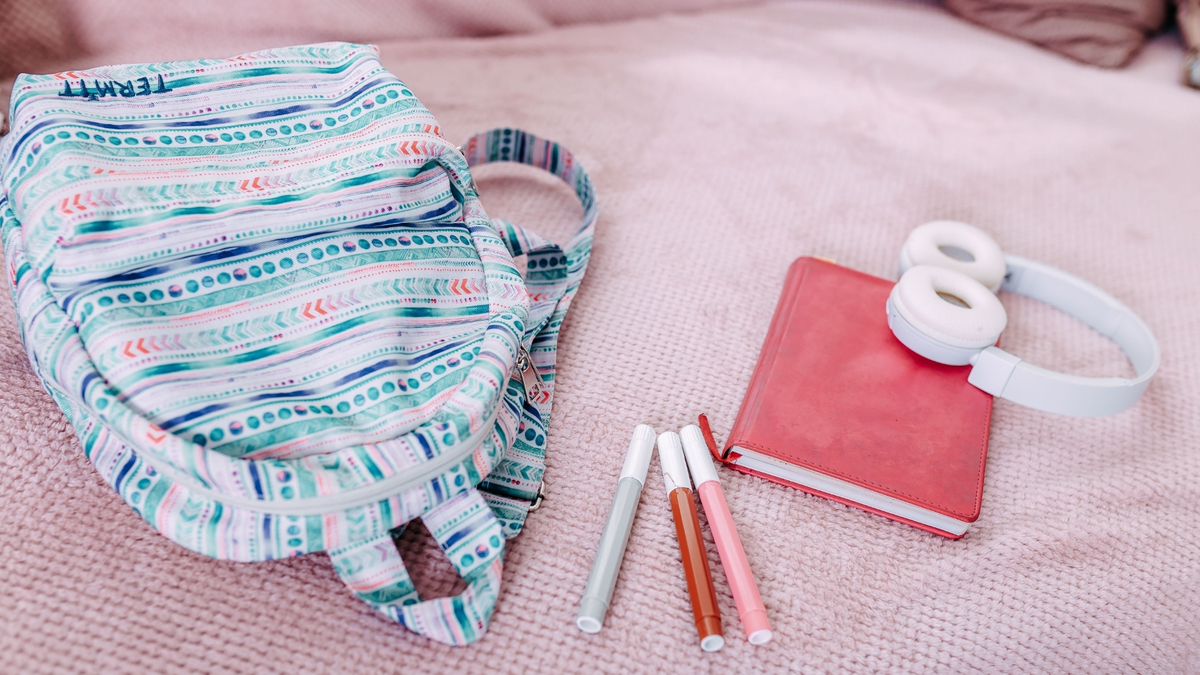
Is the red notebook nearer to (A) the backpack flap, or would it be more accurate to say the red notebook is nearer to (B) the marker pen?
(B) the marker pen

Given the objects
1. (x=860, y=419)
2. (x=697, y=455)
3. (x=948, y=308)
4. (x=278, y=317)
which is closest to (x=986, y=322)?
(x=948, y=308)

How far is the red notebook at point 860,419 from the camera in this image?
528 millimetres

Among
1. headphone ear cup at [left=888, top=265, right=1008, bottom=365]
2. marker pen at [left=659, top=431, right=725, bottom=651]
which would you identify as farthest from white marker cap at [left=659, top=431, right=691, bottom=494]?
headphone ear cup at [left=888, top=265, right=1008, bottom=365]

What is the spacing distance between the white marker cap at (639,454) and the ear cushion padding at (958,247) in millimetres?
319

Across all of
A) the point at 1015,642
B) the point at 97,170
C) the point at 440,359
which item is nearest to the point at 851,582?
the point at 1015,642

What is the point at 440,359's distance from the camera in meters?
0.50

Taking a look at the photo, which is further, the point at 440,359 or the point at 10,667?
the point at 440,359

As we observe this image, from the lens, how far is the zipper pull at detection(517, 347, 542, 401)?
56cm

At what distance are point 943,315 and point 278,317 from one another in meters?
0.51

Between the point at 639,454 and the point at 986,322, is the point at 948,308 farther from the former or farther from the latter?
the point at 639,454

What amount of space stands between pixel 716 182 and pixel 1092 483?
0.46 meters

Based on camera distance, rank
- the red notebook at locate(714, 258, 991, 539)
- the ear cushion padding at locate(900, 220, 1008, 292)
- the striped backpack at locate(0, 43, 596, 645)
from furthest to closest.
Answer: the ear cushion padding at locate(900, 220, 1008, 292)
the red notebook at locate(714, 258, 991, 539)
the striped backpack at locate(0, 43, 596, 645)

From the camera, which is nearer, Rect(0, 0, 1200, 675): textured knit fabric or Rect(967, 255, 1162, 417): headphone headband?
Rect(0, 0, 1200, 675): textured knit fabric

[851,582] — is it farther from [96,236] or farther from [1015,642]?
[96,236]
